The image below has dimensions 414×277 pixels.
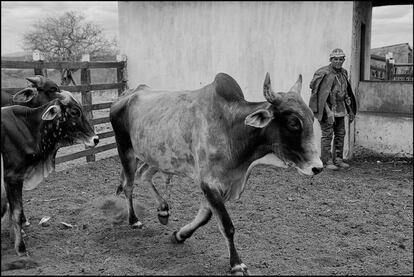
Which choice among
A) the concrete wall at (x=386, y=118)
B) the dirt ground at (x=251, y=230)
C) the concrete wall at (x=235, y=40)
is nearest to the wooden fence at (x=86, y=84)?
the concrete wall at (x=235, y=40)

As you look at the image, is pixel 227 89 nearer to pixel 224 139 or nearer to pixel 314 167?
pixel 224 139

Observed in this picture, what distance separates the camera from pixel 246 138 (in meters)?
3.63

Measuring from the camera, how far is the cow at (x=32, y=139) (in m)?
3.74

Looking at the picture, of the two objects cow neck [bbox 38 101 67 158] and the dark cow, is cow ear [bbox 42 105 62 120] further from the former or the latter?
the dark cow

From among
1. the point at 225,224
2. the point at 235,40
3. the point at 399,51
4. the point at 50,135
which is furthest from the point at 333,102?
the point at 399,51

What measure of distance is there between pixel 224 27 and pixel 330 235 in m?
4.89

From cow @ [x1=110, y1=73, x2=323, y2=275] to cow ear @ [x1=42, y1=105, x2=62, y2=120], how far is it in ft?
2.58

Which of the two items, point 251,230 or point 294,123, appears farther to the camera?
point 251,230

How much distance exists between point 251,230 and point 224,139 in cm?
129

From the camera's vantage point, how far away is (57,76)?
Answer: 9266 mm

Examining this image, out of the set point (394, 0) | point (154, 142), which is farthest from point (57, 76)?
point (394, 0)

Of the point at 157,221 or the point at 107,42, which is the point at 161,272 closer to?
the point at 157,221

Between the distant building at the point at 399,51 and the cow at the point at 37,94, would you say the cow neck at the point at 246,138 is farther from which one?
the distant building at the point at 399,51

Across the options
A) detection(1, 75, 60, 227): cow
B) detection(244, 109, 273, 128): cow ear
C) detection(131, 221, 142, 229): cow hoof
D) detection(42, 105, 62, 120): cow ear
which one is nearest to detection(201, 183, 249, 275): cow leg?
detection(244, 109, 273, 128): cow ear
